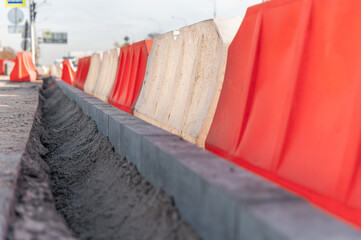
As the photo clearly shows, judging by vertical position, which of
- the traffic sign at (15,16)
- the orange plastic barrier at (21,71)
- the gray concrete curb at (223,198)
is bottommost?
the orange plastic barrier at (21,71)

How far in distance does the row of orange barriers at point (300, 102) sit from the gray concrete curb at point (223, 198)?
48 cm

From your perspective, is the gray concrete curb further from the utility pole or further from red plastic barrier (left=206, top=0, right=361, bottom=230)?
the utility pole

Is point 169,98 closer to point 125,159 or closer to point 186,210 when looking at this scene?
point 125,159

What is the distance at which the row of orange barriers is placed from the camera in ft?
8.27

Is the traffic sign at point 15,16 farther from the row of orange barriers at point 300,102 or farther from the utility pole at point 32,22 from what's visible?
the row of orange barriers at point 300,102

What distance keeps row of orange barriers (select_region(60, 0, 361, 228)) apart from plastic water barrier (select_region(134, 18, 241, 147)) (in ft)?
1.02

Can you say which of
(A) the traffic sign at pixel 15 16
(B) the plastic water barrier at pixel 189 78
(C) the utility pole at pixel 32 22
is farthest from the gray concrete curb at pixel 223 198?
(C) the utility pole at pixel 32 22

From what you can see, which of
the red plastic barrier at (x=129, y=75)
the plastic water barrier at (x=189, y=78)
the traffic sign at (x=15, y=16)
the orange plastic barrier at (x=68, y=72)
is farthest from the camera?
the traffic sign at (x=15, y=16)

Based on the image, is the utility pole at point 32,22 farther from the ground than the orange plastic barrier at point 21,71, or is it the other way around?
the utility pole at point 32,22

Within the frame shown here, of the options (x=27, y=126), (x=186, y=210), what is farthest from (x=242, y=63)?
(x=27, y=126)

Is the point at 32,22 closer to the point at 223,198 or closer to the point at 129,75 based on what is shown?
the point at 129,75

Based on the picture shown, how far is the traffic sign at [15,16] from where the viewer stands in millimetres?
34719

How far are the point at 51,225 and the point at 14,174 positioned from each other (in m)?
0.77

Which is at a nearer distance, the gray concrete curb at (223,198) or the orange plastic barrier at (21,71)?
the gray concrete curb at (223,198)
